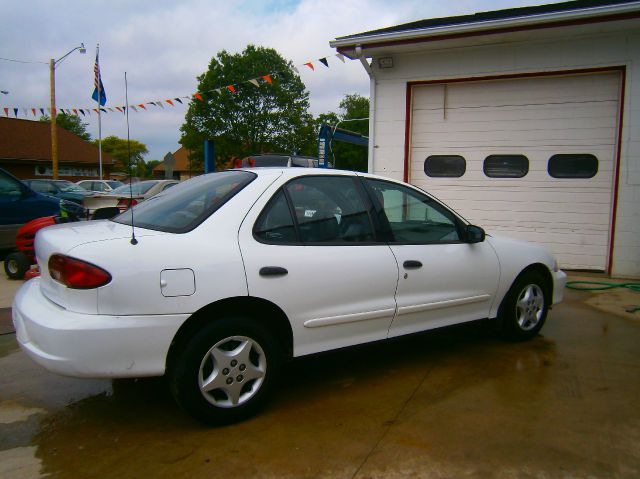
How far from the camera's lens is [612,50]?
723 cm

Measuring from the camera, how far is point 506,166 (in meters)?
8.06

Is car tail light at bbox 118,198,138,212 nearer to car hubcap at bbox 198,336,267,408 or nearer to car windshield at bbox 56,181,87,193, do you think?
car hubcap at bbox 198,336,267,408

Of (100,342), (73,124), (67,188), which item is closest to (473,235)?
(100,342)

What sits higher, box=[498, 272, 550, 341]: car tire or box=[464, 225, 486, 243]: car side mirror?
box=[464, 225, 486, 243]: car side mirror

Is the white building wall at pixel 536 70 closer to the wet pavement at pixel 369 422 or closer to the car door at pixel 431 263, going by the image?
the wet pavement at pixel 369 422

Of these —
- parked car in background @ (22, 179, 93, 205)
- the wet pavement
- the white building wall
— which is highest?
the white building wall

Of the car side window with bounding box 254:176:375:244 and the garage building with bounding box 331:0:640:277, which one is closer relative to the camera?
the car side window with bounding box 254:176:375:244

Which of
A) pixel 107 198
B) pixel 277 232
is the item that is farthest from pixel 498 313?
pixel 107 198

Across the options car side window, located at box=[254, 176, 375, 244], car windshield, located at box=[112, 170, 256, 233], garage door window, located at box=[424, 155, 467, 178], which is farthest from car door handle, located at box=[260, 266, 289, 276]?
garage door window, located at box=[424, 155, 467, 178]

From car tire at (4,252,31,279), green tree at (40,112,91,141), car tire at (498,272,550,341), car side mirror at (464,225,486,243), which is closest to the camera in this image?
car side mirror at (464,225,486,243)

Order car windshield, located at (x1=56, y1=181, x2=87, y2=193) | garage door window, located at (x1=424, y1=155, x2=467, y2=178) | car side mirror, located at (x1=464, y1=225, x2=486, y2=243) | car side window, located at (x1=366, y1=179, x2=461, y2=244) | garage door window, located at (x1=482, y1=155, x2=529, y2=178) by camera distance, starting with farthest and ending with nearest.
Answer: car windshield, located at (x1=56, y1=181, x2=87, y2=193)
garage door window, located at (x1=424, y1=155, x2=467, y2=178)
garage door window, located at (x1=482, y1=155, x2=529, y2=178)
car side mirror, located at (x1=464, y1=225, x2=486, y2=243)
car side window, located at (x1=366, y1=179, x2=461, y2=244)

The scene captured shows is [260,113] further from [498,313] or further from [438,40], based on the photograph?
[498,313]

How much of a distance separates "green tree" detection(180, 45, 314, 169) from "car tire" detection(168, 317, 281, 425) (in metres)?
39.7

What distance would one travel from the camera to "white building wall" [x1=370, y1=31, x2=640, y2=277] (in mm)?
7168
